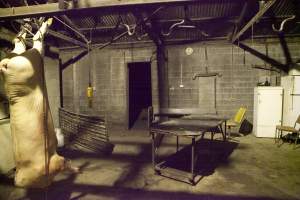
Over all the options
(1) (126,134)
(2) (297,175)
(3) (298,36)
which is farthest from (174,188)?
(3) (298,36)

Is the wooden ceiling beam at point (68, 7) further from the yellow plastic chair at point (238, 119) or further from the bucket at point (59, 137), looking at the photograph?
the yellow plastic chair at point (238, 119)

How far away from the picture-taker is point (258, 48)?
7.62 m

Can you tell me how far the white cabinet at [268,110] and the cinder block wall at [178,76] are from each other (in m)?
0.83

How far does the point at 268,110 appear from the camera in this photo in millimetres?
6852

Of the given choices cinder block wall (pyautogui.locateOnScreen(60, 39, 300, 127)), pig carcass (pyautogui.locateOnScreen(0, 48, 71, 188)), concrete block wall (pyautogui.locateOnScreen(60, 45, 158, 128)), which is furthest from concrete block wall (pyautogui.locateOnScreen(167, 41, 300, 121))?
pig carcass (pyautogui.locateOnScreen(0, 48, 71, 188))

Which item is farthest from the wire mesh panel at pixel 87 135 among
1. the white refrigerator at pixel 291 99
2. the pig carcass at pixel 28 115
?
the white refrigerator at pixel 291 99

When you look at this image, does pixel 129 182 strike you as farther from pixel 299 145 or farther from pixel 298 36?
pixel 298 36

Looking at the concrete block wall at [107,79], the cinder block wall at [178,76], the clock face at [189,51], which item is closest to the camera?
the cinder block wall at [178,76]

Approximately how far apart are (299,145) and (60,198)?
5958 millimetres

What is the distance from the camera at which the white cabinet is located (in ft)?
22.2

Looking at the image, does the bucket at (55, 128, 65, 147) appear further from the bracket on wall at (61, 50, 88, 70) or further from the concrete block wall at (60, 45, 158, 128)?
the bracket on wall at (61, 50, 88, 70)

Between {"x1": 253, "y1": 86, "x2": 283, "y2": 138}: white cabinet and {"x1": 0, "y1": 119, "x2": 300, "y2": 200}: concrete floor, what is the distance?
0.82 m

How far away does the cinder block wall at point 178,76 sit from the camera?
7754 millimetres

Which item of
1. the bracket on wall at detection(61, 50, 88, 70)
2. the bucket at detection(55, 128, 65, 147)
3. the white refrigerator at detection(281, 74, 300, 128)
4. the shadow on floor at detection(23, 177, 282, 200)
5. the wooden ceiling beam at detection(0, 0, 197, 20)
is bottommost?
the shadow on floor at detection(23, 177, 282, 200)
